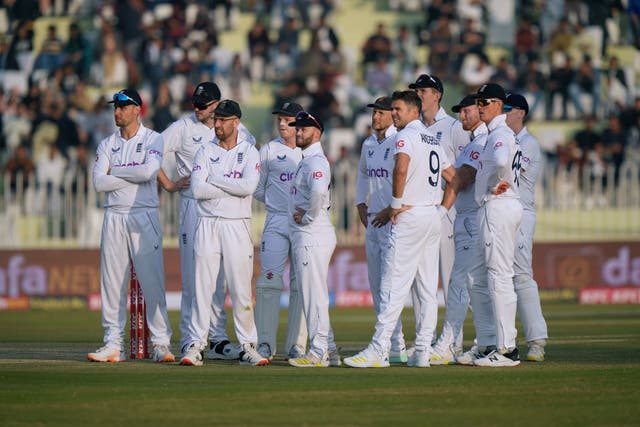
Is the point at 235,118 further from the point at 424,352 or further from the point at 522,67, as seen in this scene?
the point at 522,67

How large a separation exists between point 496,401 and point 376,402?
33.0 inches

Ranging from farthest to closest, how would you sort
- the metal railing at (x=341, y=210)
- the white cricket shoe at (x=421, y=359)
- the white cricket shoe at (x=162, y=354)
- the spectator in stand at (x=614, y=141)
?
the spectator in stand at (x=614, y=141) < the metal railing at (x=341, y=210) < the white cricket shoe at (x=162, y=354) < the white cricket shoe at (x=421, y=359)

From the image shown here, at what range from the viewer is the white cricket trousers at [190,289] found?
41.6 feet

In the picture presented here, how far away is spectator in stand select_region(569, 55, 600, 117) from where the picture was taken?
2812 centimetres

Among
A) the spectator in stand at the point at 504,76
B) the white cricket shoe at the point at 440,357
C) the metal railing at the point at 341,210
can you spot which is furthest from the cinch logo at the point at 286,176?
the spectator in stand at the point at 504,76

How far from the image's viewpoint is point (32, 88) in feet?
92.1

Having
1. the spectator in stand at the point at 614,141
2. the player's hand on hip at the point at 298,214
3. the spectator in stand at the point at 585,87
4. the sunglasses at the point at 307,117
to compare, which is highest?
the spectator in stand at the point at 585,87

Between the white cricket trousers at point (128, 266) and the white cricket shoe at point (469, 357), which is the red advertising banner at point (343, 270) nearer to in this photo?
the white cricket trousers at point (128, 266)

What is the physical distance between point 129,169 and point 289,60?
17.6 metres

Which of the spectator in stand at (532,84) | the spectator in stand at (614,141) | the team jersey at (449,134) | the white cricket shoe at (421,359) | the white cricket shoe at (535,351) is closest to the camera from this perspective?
the white cricket shoe at (421,359)

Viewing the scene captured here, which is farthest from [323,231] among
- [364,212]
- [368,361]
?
[368,361]

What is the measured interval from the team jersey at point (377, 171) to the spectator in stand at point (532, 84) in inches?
643

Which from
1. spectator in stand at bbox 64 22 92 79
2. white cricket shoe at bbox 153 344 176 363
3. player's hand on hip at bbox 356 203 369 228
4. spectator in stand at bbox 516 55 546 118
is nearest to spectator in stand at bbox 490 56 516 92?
spectator in stand at bbox 516 55 546 118

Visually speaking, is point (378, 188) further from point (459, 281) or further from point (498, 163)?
point (498, 163)
